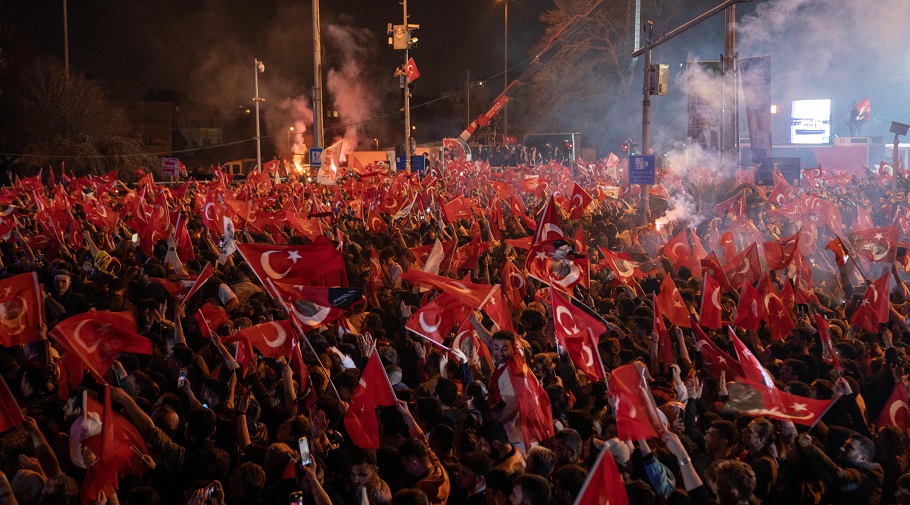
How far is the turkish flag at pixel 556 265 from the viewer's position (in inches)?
311

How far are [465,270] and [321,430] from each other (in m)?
5.98

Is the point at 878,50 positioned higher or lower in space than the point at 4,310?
higher

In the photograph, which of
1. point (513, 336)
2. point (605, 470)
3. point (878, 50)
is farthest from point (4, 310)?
point (878, 50)

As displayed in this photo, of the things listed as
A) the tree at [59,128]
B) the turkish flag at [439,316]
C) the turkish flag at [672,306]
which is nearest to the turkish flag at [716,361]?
the turkish flag at [672,306]

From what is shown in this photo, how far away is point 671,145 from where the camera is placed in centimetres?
3991

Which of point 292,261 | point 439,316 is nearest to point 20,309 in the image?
point 292,261

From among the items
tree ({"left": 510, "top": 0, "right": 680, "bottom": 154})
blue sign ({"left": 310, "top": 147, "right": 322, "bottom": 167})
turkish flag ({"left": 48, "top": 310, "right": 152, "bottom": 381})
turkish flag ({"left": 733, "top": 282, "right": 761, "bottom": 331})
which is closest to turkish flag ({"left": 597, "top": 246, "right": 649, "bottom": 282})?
turkish flag ({"left": 733, "top": 282, "right": 761, "bottom": 331})

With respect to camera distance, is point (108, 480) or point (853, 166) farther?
point (853, 166)

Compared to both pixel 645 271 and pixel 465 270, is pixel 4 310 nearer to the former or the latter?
pixel 465 270

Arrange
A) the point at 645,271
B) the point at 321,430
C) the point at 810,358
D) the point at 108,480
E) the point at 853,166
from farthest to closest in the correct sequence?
the point at 853,166 → the point at 645,271 → the point at 810,358 → the point at 321,430 → the point at 108,480

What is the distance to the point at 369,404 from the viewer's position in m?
5.29

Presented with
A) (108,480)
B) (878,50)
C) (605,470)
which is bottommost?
(108,480)

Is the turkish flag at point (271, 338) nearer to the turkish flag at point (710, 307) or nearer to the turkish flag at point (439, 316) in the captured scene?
the turkish flag at point (439, 316)

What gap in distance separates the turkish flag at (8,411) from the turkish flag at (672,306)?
5.33 meters
